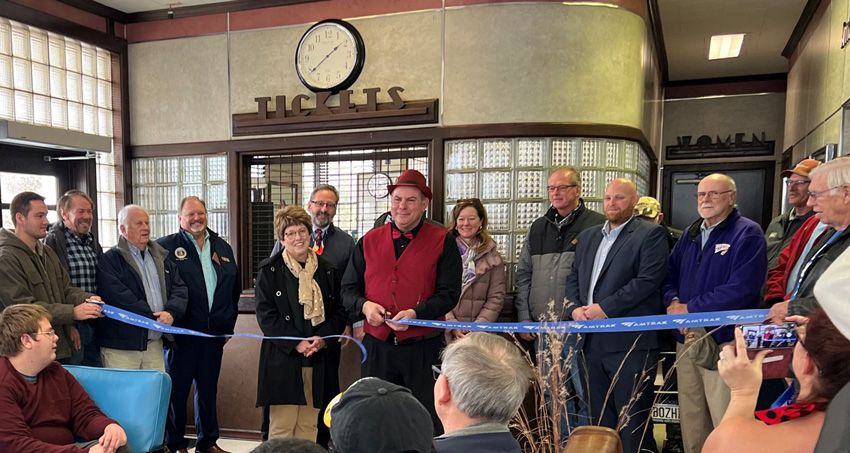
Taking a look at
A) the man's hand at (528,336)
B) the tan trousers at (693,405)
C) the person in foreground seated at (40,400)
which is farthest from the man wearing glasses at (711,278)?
the person in foreground seated at (40,400)

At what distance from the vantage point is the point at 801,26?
5.95 meters

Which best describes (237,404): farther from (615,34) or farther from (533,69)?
(615,34)

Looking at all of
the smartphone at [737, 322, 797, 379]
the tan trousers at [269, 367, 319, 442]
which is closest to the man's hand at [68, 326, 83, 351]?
the tan trousers at [269, 367, 319, 442]

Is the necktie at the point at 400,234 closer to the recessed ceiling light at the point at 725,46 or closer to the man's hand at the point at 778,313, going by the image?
the man's hand at the point at 778,313

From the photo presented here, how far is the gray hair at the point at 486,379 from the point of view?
4.65 feet

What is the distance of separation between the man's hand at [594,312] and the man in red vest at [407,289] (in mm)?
716

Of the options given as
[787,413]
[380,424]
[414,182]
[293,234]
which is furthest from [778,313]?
[293,234]

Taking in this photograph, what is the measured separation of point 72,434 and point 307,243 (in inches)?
56.6

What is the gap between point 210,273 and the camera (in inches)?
145

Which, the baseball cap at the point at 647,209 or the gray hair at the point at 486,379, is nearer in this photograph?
the gray hair at the point at 486,379

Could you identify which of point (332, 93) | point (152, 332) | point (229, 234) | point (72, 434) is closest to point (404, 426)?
point (72, 434)

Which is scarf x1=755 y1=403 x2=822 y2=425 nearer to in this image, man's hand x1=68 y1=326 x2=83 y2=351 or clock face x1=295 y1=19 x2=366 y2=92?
man's hand x1=68 y1=326 x2=83 y2=351

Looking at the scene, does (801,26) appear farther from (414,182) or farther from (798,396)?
(798,396)

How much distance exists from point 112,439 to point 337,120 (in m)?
2.82
